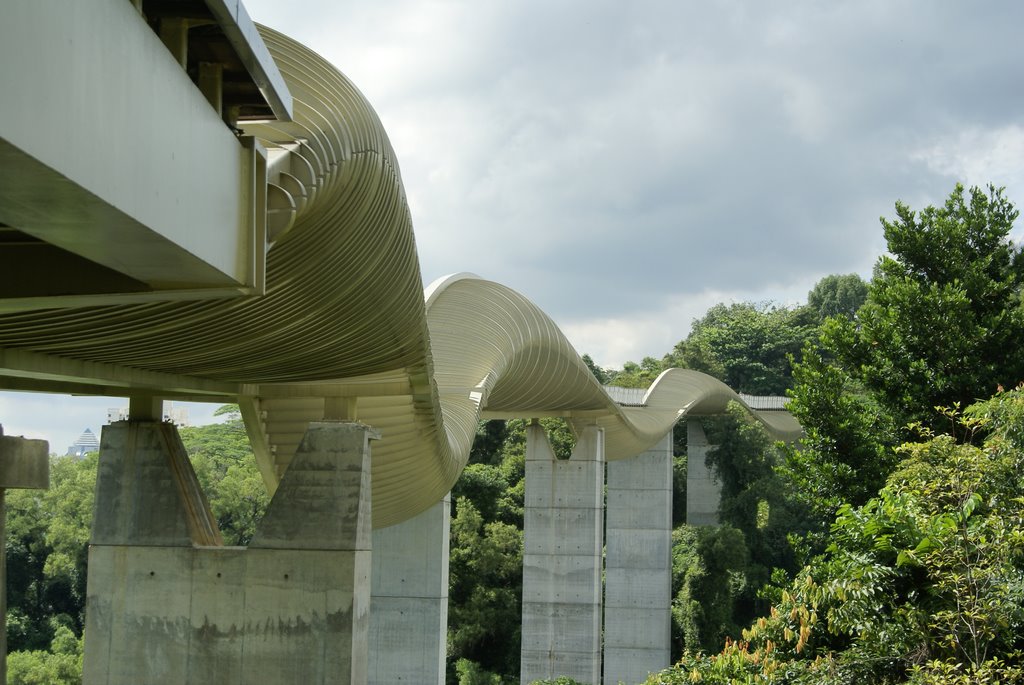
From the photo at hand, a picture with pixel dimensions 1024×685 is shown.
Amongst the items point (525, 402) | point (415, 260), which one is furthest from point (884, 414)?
point (415, 260)

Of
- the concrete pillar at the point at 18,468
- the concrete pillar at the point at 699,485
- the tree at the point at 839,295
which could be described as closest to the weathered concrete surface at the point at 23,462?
the concrete pillar at the point at 18,468

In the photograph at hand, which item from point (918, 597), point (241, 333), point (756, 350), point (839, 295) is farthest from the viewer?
point (839, 295)

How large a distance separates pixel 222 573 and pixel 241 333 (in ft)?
12.4

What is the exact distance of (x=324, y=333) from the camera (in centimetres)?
860

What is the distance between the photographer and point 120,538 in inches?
444

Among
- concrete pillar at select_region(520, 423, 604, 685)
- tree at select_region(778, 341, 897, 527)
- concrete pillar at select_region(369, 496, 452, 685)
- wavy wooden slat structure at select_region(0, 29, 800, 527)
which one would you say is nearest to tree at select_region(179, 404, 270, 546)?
concrete pillar at select_region(520, 423, 604, 685)

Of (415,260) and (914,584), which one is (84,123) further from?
(914,584)

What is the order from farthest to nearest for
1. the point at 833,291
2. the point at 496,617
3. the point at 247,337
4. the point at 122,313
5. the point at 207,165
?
the point at 833,291, the point at 496,617, the point at 247,337, the point at 122,313, the point at 207,165

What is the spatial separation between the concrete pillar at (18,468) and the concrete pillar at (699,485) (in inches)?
1343

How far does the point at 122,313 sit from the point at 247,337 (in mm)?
1760

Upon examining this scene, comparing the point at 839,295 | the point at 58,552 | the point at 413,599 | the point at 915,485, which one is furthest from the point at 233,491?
the point at 839,295

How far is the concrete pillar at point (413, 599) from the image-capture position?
18219mm

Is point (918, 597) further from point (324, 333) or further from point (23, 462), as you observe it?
point (23, 462)

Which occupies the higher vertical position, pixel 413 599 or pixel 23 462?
pixel 23 462
